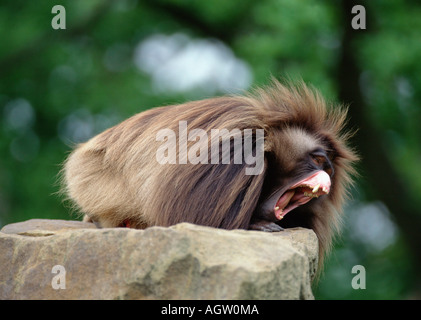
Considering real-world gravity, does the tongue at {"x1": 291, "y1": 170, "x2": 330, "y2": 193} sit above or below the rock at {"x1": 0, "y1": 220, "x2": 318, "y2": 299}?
above

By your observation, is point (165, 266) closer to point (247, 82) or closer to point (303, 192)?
point (303, 192)

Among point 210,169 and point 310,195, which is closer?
point 210,169

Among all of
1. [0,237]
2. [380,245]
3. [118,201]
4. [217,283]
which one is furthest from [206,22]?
[217,283]

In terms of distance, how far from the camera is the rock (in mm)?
3268

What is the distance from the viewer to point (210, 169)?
4.32 m

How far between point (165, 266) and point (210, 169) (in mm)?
1070

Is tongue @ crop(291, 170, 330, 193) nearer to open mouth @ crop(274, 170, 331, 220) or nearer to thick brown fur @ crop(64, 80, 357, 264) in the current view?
open mouth @ crop(274, 170, 331, 220)

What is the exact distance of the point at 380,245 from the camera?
11.5 meters

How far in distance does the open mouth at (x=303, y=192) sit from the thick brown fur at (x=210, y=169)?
0.12 meters

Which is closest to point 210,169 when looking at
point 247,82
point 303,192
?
point 303,192

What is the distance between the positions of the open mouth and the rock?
1.85 ft

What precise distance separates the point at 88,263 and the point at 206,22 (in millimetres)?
8127

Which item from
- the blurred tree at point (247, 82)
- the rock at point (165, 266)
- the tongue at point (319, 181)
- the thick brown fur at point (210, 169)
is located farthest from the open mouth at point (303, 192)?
the blurred tree at point (247, 82)

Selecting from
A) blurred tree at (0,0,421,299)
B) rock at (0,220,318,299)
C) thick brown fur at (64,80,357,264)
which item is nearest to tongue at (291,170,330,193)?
thick brown fur at (64,80,357,264)
